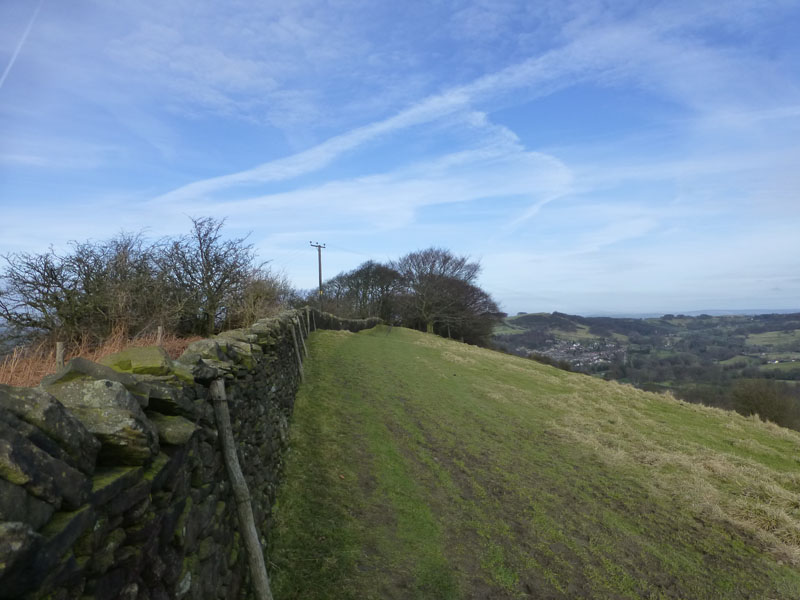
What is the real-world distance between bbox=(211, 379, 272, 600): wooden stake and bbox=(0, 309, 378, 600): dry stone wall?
0.08m

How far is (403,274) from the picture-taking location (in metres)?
62.1

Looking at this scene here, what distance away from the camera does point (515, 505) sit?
26.0 feet

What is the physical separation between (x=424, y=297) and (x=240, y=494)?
2081 inches

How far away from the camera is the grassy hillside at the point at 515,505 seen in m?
5.92

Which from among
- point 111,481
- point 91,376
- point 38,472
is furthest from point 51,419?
point 91,376

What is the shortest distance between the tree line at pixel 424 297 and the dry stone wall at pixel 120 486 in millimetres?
51842

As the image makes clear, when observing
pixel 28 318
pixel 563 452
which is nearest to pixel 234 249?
pixel 28 318

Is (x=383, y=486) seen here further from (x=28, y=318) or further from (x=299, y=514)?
(x=28, y=318)

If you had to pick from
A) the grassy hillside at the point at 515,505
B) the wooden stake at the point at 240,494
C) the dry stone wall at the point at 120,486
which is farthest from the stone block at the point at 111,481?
the grassy hillside at the point at 515,505

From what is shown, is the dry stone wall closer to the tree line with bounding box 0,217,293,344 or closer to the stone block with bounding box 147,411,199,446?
the stone block with bounding box 147,411,199,446

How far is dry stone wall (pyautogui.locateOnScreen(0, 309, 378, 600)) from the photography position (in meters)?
1.73

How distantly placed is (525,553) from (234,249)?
1391cm

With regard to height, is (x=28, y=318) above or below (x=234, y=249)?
below

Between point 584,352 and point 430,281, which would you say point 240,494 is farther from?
point 584,352
